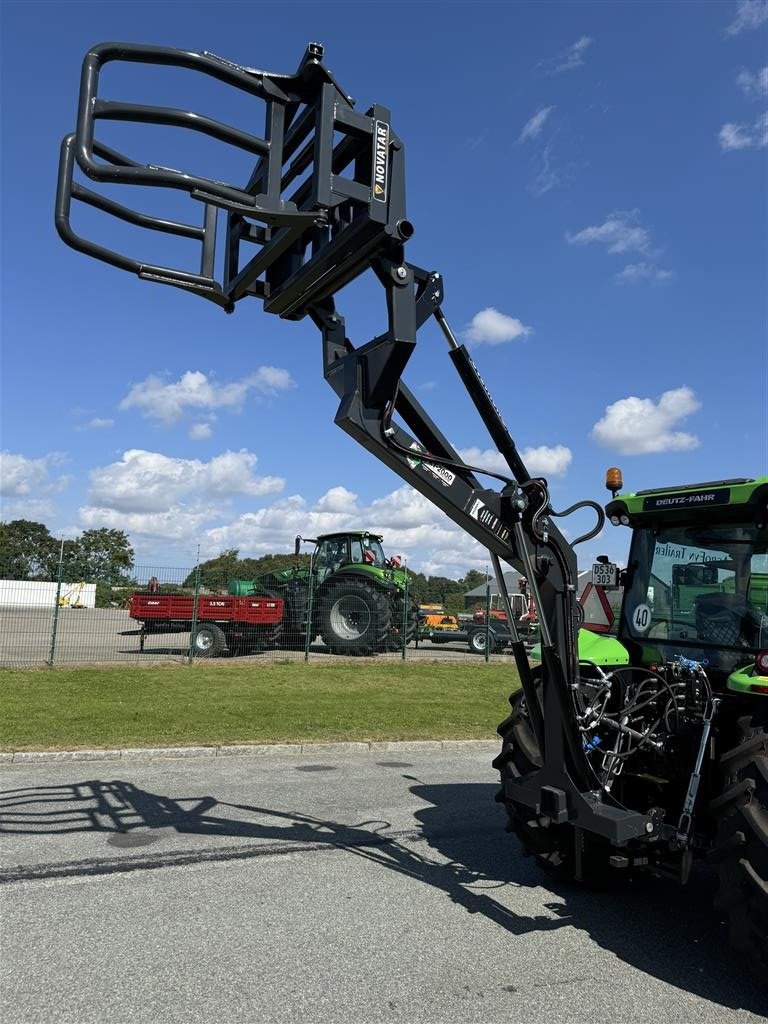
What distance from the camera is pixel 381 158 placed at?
3963mm

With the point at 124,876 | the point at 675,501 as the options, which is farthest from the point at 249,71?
the point at 124,876

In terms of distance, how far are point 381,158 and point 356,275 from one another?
60 centimetres

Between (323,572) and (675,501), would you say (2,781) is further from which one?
(323,572)

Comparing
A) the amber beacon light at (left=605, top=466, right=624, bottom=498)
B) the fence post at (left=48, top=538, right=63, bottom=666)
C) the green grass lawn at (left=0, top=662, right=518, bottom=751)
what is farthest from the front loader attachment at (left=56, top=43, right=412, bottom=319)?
the fence post at (left=48, top=538, right=63, bottom=666)

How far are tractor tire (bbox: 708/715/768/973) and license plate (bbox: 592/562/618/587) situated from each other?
1.62 meters

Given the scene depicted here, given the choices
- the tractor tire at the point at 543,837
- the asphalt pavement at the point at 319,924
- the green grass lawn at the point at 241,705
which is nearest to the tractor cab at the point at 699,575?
the tractor tire at the point at 543,837

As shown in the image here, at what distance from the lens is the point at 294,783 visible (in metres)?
7.70

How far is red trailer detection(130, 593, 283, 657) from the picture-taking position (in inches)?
733

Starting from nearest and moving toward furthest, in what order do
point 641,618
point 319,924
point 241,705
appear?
point 319,924
point 641,618
point 241,705

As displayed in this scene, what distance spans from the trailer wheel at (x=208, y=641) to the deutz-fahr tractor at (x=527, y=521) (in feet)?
47.9

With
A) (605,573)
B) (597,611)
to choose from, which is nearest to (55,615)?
(597,611)

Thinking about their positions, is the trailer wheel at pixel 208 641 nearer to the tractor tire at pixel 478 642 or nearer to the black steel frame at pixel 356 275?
the tractor tire at pixel 478 642

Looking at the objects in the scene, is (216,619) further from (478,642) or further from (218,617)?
(478,642)

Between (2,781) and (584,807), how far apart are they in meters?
5.72
